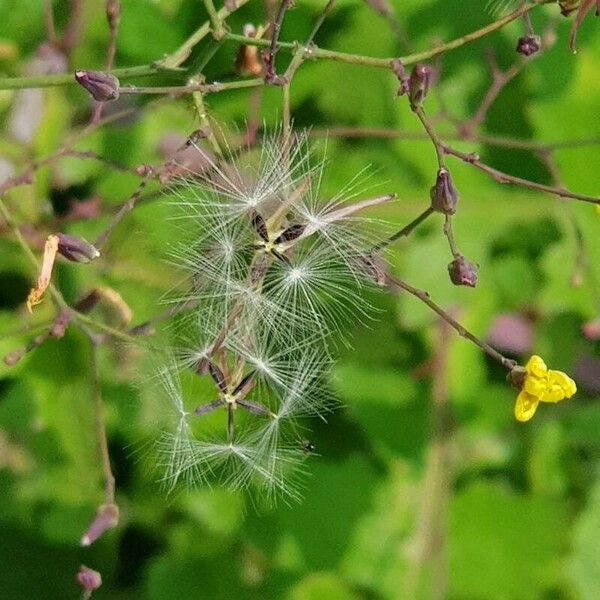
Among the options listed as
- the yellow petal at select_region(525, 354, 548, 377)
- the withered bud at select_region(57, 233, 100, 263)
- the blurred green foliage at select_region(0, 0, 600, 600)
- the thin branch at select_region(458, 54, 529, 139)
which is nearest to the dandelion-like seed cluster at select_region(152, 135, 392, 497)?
the withered bud at select_region(57, 233, 100, 263)

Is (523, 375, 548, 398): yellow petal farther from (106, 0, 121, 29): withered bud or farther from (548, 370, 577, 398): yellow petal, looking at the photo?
(106, 0, 121, 29): withered bud

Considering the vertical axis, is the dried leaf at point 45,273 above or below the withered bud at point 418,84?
below

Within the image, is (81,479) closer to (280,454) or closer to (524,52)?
(280,454)

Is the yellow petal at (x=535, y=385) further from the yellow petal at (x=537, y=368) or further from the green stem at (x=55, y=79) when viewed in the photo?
the green stem at (x=55, y=79)

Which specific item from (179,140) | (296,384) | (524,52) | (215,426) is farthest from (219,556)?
(524,52)

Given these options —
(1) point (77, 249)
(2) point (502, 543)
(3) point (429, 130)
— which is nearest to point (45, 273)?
(1) point (77, 249)

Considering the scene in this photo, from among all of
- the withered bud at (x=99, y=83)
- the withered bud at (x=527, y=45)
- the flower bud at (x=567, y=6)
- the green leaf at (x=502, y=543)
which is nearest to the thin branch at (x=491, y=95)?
the withered bud at (x=527, y=45)
